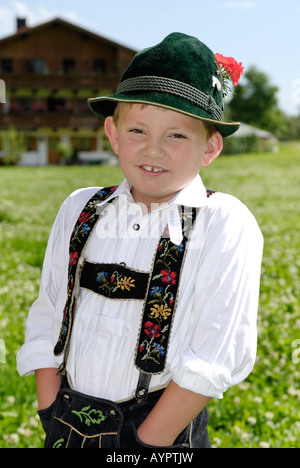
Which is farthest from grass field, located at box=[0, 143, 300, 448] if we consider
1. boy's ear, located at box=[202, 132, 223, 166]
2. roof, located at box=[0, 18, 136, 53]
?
roof, located at box=[0, 18, 136, 53]

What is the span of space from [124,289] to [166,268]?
18 cm

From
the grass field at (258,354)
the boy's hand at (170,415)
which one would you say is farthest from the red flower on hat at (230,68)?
the grass field at (258,354)

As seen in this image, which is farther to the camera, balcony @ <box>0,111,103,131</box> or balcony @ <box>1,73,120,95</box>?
balcony @ <box>0,111,103,131</box>

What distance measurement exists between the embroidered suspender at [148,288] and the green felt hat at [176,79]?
36 cm

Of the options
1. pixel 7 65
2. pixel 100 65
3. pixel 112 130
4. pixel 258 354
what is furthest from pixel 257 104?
pixel 112 130

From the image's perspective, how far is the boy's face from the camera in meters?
1.79

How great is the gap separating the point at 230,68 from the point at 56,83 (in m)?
34.3

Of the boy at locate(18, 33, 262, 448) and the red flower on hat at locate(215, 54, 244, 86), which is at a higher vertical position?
the red flower on hat at locate(215, 54, 244, 86)

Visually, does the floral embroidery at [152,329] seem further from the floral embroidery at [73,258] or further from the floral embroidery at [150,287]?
the floral embroidery at [73,258]

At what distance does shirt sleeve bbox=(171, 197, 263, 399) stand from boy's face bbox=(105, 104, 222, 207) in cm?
22

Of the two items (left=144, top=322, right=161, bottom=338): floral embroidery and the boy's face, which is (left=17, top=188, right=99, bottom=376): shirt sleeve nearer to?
the boy's face

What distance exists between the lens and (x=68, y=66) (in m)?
34.5

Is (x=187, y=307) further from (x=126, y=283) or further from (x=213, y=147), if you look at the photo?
(x=213, y=147)

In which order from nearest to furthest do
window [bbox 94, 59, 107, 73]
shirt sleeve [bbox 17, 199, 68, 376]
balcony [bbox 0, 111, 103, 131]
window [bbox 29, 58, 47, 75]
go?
shirt sleeve [bbox 17, 199, 68, 376] → window [bbox 94, 59, 107, 73] → window [bbox 29, 58, 47, 75] → balcony [bbox 0, 111, 103, 131]
